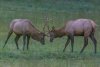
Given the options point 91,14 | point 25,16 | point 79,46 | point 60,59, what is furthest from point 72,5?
point 60,59

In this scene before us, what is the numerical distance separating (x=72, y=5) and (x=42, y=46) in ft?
52.1

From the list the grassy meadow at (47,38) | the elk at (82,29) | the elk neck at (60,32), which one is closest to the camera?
the grassy meadow at (47,38)

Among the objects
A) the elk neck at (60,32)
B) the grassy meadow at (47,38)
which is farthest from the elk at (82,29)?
the grassy meadow at (47,38)

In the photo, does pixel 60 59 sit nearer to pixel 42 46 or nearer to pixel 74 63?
pixel 74 63

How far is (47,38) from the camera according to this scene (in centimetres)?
2030

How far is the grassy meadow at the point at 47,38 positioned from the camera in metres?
13.5

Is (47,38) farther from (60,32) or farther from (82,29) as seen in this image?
(82,29)

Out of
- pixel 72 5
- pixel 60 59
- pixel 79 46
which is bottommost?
pixel 72 5

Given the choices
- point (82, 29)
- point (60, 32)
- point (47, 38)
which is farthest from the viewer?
point (47, 38)

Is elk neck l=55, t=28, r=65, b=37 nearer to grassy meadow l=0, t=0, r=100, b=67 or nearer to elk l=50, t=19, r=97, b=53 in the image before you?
elk l=50, t=19, r=97, b=53

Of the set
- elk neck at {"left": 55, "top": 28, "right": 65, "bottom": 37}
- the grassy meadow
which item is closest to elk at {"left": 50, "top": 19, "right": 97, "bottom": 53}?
elk neck at {"left": 55, "top": 28, "right": 65, "bottom": 37}

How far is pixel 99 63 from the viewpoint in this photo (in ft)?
43.8

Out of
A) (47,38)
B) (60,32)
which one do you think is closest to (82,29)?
(60,32)

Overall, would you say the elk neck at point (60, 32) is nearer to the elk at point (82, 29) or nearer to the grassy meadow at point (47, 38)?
the elk at point (82, 29)
